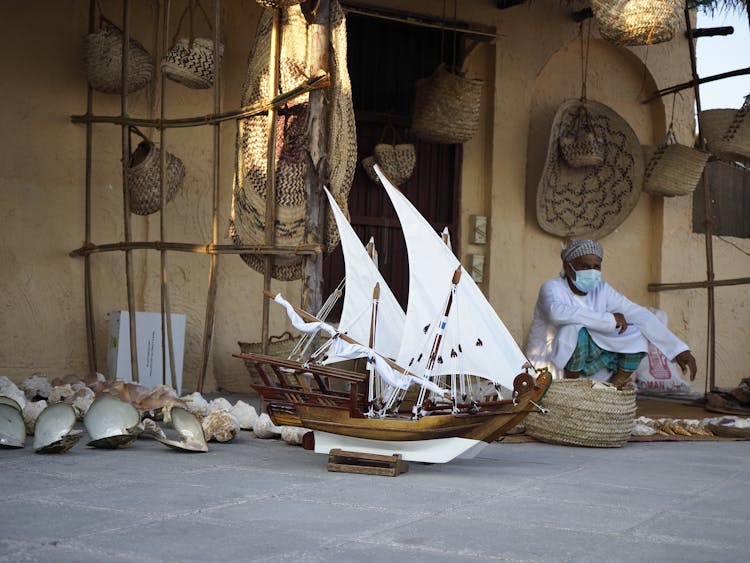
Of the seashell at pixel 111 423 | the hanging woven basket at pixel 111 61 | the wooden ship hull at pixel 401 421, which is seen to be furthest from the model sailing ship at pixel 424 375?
the hanging woven basket at pixel 111 61

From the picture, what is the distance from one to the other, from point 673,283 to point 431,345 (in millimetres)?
6108

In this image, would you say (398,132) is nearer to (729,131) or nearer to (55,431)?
(729,131)

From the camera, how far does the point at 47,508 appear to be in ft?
10.3

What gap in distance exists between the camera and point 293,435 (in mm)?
5297

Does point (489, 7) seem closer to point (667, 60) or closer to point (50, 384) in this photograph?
Result: point (667, 60)

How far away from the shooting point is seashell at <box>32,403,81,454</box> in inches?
173

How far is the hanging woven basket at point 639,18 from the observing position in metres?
6.48

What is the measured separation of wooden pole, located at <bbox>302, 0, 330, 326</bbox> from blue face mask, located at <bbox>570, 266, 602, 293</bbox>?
7.22ft

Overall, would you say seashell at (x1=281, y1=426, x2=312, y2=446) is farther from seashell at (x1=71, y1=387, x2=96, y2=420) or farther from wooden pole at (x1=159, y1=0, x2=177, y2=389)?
wooden pole at (x1=159, y1=0, x2=177, y2=389)

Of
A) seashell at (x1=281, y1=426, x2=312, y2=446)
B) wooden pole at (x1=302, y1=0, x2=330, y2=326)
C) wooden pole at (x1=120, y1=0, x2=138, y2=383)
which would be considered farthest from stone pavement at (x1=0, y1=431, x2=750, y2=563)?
wooden pole at (x1=120, y1=0, x2=138, y2=383)

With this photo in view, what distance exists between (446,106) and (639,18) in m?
2.15

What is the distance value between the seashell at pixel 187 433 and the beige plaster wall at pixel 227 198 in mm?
2877

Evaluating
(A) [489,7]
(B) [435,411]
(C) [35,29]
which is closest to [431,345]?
(B) [435,411]

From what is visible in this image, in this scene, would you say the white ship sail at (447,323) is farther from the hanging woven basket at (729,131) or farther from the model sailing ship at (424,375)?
the hanging woven basket at (729,131)
